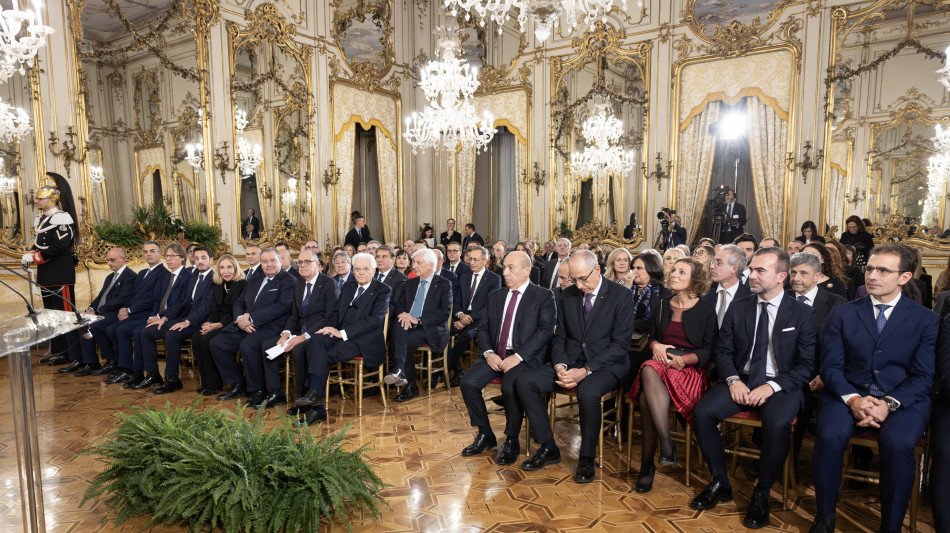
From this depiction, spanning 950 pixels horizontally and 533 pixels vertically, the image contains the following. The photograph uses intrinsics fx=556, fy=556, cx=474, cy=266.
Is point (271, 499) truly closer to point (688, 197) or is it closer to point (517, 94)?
point (688, 197)

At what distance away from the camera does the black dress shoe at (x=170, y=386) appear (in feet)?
18.3

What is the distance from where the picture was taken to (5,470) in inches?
148

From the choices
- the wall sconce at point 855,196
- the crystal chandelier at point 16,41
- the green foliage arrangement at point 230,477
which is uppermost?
the crystal chandelier at point 16,41

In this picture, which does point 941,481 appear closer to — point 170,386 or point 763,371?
point 763,371

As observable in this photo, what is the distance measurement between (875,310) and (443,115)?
22.5 feet

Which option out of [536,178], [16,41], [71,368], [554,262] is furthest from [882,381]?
[16,41]

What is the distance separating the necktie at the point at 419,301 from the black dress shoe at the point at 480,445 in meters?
1.78

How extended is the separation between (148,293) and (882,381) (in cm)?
670

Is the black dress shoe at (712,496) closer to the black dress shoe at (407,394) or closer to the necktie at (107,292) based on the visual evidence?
the black dress shoe at (407,394)

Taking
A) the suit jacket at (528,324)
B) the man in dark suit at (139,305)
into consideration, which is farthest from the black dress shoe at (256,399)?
the suit jacket at (528,324)

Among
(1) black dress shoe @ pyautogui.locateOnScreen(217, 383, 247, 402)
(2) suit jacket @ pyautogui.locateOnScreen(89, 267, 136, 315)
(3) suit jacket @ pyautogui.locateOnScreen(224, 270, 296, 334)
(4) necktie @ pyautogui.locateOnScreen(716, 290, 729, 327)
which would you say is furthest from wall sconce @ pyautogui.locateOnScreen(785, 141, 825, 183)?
(2) suit jacket @ pyautogui.locateOnScreen(89, 267, 136, 315)

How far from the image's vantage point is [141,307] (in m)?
6.22

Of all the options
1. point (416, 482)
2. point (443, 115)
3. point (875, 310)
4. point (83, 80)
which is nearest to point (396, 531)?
point (416, 482)

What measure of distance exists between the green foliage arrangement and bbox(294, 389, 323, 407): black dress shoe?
4.58 ft
